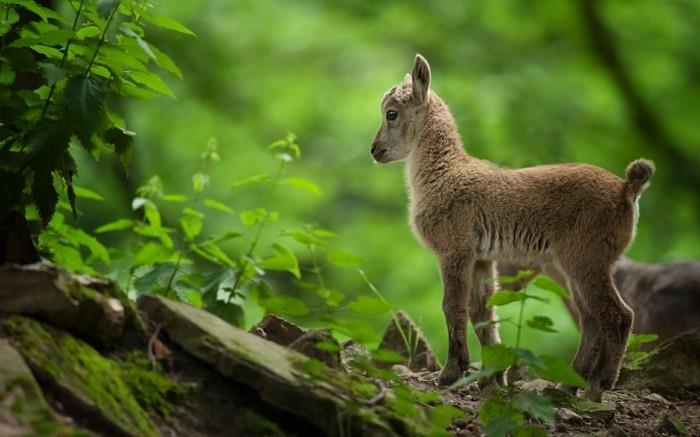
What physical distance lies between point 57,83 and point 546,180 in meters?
Result: 3.10

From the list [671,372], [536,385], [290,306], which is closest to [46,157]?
[290,306]

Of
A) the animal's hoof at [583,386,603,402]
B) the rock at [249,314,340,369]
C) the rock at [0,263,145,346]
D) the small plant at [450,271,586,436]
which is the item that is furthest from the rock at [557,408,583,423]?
the rock at [0,263,145,346]

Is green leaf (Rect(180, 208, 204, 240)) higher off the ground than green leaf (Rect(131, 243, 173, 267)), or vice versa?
green leaf (Rect(180, 208, 204, 240))

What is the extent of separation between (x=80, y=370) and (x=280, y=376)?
759 millimetres

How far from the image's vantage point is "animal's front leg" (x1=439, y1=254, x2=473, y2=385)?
5988 mm

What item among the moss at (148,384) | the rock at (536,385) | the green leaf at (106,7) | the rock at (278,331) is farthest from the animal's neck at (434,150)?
the moss at (148,384)

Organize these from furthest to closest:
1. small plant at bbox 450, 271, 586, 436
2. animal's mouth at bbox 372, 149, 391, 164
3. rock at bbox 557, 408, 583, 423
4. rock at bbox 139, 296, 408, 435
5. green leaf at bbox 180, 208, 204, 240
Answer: animal's mouth at bbox 372, 149, 391, 164 < green leaf at bbox 180, 208, 204, 240 < rock at bbox 557, 408, 583, 423 < small plant at bbox 450, 271, 586, 436 < rock at bbox 139, 296, 408, 435

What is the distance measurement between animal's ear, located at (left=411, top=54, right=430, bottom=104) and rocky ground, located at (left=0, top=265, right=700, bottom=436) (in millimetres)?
2722

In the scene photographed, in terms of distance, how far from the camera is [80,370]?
3.60 meters

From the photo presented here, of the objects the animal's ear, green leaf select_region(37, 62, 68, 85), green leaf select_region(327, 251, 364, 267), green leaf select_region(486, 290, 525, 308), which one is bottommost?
green leaf select_region(327, 251, 364, 267)

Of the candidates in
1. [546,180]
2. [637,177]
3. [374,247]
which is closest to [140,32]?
[546,180]

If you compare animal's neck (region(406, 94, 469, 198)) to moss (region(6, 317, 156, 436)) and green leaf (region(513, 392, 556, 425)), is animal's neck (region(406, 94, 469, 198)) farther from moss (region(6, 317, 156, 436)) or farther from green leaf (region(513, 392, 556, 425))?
moss (region(6, 317, 156, 436))

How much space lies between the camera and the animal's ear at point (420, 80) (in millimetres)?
6652

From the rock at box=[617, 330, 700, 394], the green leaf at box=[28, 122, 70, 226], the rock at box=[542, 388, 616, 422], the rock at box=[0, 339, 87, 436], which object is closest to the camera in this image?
the rock at box=[0, 339, 87, 436]
